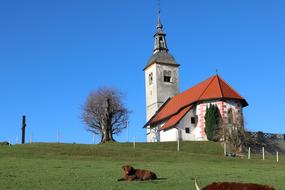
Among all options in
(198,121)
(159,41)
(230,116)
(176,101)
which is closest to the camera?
(230,116)

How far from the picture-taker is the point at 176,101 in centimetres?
7988

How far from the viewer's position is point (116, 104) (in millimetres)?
80875

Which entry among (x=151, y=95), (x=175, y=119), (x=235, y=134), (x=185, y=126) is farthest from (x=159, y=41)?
(x=235, y=134)

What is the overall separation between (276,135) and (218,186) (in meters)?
64.5

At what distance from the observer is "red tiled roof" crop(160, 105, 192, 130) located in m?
70.8

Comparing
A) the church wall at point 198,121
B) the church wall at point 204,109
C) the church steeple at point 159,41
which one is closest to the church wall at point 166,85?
the church steeple at point 159,41

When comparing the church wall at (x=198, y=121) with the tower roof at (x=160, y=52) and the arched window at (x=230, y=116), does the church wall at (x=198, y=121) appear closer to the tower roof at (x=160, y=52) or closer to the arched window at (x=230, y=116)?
the arched window at (x=230, y=116)

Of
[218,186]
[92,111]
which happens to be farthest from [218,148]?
[218,186]

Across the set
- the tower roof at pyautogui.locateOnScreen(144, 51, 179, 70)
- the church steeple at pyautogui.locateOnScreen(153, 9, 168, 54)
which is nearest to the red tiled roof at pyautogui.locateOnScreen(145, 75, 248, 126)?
the tower roof at pyautogui.locateOnScreen(144, 51, 179, 70)

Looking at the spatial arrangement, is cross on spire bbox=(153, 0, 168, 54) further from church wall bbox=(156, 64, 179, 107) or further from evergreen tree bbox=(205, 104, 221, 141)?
evergreen tree bbox=(205, 104, 221, 141)

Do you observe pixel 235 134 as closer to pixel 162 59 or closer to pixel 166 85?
pixel 166 85

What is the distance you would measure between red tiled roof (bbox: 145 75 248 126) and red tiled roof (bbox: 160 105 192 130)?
595mm

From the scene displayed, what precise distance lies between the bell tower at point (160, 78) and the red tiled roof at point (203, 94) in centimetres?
694

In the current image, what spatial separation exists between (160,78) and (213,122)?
2316 centimetres
